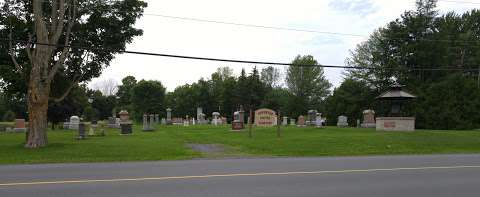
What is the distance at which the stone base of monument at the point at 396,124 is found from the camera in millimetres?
35250

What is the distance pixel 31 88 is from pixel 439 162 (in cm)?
1747

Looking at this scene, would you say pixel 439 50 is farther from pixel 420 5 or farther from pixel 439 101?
pixel 439 101

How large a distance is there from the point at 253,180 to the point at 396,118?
2629 cm

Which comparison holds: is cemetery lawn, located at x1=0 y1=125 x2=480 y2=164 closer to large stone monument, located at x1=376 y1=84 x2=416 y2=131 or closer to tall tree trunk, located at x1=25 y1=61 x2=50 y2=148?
tall tree trunk, located at x1=25 y1=61 x2=50 y2=148

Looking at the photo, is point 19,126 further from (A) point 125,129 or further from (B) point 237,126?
(B) point 237,126

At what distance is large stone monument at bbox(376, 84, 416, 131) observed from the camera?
3531 centimetres

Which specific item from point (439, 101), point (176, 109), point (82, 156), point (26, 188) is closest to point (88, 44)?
point (82, 156)

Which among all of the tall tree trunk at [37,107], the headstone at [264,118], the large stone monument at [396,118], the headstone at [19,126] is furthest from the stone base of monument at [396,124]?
the headstone at [19,126]

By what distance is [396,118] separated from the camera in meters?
35.7

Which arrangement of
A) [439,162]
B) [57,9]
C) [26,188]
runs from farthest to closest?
[57,9] < [439,162] < [26,188]

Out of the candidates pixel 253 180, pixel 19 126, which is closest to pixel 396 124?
pixel 253 180

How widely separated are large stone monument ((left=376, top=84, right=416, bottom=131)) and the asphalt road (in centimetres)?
2014

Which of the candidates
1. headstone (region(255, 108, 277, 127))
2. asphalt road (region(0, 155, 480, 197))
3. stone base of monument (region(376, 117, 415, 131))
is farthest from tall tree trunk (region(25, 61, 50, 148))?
headstone (region(255, 108, 277, 127))

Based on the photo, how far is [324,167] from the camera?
48.1ft
